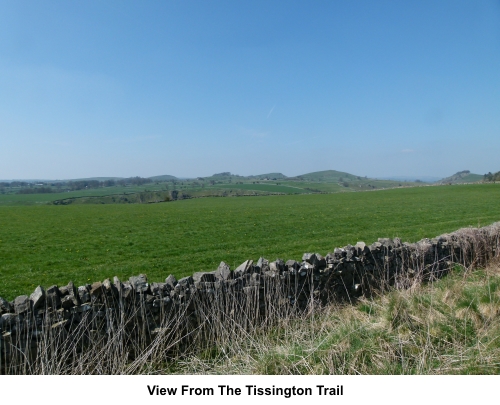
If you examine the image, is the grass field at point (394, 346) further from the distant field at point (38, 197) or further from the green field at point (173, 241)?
the distant field at point (38, 197)

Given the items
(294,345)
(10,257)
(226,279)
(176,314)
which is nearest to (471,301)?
(294,345)

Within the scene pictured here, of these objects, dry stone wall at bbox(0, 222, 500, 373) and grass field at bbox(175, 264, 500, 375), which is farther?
dry stone wall at bbox(0, 222, 500, 373)

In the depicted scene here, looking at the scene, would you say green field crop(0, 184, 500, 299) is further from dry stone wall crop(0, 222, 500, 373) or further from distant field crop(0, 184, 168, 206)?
distant field crop(0, 184, 168, 206)

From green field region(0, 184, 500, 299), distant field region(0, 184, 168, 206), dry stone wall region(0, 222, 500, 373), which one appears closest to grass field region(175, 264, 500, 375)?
dry stone wall region(0, 222, 500, 373)

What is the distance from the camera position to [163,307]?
5551 mm

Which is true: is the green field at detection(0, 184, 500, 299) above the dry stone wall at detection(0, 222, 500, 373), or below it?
below

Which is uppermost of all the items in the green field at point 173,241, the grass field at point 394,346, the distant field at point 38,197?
the distant field at point 38,197

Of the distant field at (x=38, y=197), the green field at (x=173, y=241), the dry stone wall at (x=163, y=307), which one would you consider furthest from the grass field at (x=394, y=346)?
the distant field at (x=38, y=197)

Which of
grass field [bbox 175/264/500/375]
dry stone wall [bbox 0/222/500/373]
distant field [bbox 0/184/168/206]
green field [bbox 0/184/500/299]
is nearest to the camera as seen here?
grass field [bbox 175/264/500/375]

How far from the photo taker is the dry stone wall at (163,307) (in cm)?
465

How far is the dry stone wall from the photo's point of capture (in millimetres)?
4652

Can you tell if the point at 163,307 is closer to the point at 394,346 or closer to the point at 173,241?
the point at 394,346

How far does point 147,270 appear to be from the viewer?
12.4 metres

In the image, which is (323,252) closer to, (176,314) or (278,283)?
(278,283)
